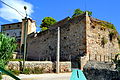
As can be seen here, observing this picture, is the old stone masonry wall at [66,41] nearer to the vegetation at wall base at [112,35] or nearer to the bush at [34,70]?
the vegetation at wall base at [112,35]

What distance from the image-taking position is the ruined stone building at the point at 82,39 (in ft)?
49.7

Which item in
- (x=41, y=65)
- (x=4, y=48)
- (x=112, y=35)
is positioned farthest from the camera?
(x=112, y=35)

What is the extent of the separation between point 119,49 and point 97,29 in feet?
16.4

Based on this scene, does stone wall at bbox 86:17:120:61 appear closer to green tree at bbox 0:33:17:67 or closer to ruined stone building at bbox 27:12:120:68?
ruined stone building at bbox 27:12:120:68

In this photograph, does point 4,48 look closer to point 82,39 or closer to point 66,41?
point 82,39

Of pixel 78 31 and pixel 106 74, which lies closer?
pixel 106 74

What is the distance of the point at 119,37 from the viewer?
1891 centimetres

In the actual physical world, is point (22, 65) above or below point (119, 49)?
below

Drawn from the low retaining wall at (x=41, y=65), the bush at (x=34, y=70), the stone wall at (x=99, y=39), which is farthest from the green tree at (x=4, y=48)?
the stone wall at (x=99, y=39)

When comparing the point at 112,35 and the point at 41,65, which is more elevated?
the point at 112,35

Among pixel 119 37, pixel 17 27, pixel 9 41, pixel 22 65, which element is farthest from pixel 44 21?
pixel 9 41

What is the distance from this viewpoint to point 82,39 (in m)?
15.2

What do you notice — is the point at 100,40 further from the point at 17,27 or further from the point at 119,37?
the point at 17,27

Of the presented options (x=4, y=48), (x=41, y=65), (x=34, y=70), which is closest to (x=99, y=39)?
(x=41, y=65)
